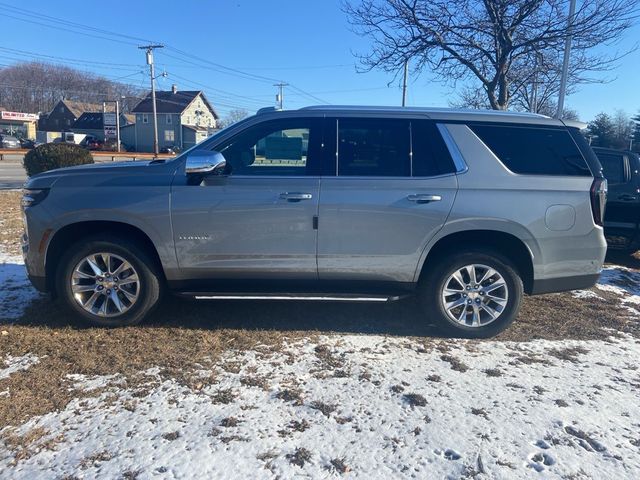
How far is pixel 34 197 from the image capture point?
4289mm

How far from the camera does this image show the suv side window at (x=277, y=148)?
4.30 meters

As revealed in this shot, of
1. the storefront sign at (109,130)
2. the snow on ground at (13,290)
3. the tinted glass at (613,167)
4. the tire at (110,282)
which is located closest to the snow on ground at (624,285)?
the tinted glass at (613,167)

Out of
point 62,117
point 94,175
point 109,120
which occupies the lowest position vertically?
point 94,175

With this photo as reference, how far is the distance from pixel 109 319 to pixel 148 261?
25.0 inches

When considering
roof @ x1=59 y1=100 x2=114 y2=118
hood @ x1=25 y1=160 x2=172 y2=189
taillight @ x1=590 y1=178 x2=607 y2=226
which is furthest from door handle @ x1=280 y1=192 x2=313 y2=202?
roof @ x1=59 y1=100 x2=114 y2=118

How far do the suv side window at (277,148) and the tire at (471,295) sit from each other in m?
1.47

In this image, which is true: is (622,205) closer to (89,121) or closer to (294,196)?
(294,196)

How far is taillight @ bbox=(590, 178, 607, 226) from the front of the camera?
420cm

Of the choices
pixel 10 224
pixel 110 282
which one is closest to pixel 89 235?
pixel 110 282

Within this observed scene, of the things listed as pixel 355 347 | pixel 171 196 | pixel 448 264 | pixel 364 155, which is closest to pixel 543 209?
pixel 448 264

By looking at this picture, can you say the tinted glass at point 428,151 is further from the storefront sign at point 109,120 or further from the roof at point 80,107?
the roof at point 80,107

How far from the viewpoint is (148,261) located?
4.29 metres

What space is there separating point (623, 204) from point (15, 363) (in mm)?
7950

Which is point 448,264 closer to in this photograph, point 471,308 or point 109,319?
point 471,308
